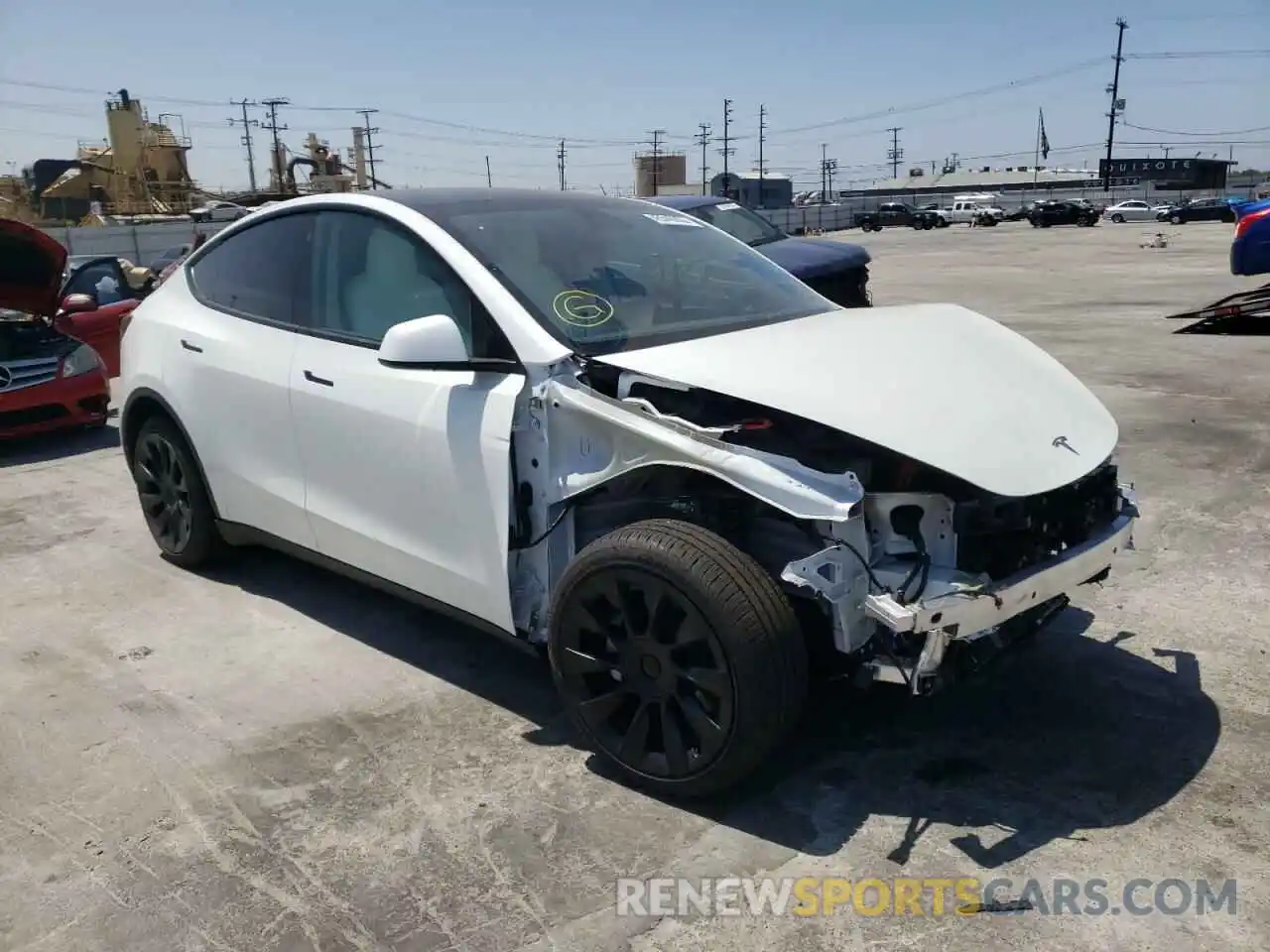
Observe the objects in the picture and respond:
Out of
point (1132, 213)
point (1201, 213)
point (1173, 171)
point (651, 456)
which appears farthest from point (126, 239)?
point (1173, 171)

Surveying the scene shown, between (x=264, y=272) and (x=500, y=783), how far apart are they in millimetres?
2338

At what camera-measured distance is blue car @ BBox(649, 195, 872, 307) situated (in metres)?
9.77

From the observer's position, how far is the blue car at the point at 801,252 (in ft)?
32.0

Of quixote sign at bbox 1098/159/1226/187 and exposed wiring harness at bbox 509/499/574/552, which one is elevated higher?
quixote sign at bbox 1098/159/1226/187

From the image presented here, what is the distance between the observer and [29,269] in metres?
7.39

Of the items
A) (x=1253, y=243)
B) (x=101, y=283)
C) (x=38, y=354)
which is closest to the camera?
(x=38, y=354)

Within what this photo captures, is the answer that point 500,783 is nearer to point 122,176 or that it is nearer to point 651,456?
point 651,456

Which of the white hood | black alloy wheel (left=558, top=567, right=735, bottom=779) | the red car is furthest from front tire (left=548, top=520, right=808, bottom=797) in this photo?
the red car

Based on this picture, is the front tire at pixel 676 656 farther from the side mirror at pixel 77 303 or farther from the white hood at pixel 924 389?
the side mirror at pixel 77 303

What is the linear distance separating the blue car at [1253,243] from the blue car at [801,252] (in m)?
3.86

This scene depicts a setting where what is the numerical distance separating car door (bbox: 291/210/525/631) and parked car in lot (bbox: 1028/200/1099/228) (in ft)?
168

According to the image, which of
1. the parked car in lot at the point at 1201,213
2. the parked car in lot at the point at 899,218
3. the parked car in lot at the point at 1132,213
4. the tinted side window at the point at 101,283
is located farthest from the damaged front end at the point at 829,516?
the parked car in lot at the point at 1132,213

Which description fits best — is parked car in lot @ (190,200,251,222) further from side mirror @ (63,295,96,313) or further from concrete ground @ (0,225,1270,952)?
concrete ground @ (0,225,1270,952)

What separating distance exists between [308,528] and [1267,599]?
12.4 ft
